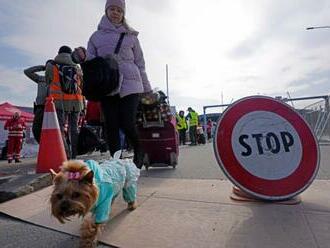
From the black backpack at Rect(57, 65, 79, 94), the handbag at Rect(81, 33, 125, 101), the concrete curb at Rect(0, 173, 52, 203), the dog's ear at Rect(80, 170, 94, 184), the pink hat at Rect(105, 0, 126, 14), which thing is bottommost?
the concrete curb at Rect(0, 173, 52, 203)

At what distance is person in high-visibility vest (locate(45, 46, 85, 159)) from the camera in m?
6.70

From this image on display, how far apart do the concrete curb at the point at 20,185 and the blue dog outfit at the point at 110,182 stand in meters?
1.30

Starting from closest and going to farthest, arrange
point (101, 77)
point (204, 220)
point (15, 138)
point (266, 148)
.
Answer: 1. point (204, 220)
2. point (266, 148)
3. point (101, 77)
4. point (15, 138)

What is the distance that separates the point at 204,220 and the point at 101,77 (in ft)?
6.14

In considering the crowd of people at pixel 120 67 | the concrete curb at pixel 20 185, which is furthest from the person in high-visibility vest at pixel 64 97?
the crowd of people at pixel 120 67

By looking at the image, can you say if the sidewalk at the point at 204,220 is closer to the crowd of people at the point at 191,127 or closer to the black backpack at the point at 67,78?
the black backpack at the point at 67,78

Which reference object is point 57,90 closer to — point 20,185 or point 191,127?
point 20,185

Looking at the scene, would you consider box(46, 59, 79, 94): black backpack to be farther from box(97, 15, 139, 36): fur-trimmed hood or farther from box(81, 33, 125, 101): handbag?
box(81, 33, 125, 101): handbag

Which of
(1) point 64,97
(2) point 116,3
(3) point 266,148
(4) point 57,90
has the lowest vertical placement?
(3) point 266,148

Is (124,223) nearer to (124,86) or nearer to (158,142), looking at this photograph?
(124,86)

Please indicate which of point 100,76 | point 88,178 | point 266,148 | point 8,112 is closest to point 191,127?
point 8,112

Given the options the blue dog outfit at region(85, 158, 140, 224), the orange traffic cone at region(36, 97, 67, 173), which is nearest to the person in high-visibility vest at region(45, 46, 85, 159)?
the orange traffic cone at region(36, 97, 67, 173)

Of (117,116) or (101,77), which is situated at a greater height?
(101,77)

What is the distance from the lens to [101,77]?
4148mm
